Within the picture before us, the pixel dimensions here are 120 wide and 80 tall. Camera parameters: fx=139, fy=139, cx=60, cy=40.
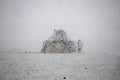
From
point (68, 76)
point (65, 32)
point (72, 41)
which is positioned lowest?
point (68, 76)

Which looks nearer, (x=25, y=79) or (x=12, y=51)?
(x=25, y=79)

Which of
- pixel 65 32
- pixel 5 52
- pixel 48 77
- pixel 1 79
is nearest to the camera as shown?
pixel 1 79

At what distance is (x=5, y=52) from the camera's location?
4602 mm

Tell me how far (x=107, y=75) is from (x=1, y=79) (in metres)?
1.63

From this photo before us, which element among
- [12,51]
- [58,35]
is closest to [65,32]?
[58,35]

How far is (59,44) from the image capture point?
18.0 feet

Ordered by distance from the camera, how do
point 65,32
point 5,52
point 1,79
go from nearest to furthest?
point 1,79 < point 5,52 < point 65,32

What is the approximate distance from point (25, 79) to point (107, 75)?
1.29m

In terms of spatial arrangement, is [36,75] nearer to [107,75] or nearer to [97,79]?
[97,79]

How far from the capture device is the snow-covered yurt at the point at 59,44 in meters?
5.26

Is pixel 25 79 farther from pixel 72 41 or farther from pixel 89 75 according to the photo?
pixel 72 41

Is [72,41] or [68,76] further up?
[72,41]

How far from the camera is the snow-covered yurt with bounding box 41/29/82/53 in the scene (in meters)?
5.26

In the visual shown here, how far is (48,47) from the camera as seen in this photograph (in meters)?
5.39
